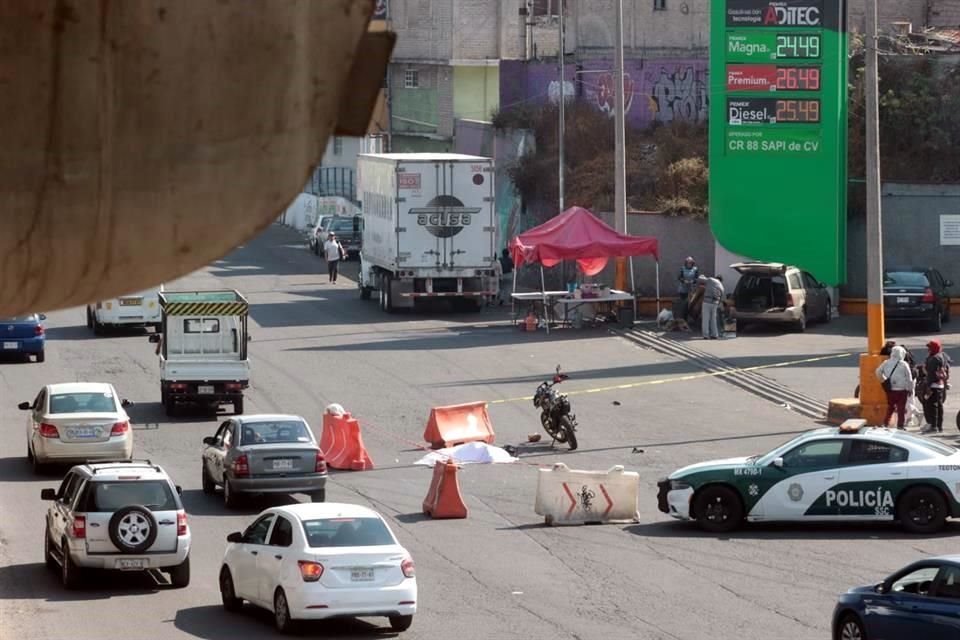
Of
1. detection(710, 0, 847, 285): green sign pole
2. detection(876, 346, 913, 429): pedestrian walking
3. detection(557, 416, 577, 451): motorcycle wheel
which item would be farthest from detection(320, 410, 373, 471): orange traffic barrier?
detection(710, 0, 847, 285): green sign pole

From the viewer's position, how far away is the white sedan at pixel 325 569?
1543cm

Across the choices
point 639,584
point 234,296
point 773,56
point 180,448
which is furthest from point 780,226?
point 639,584

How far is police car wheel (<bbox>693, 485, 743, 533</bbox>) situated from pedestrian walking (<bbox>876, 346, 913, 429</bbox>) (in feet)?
24.2

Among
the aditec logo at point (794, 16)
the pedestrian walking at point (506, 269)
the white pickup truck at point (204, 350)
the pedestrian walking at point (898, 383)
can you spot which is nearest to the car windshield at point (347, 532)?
the pedestrian walking at point (898, 383)

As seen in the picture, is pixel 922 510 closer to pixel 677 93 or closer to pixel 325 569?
pixel 325 569

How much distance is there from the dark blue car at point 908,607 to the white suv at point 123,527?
7471mm

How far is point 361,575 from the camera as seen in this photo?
15.6 meters

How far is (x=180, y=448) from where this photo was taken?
89.6ft

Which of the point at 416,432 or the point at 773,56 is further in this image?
the point at 773,56

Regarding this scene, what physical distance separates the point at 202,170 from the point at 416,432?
2455 cm

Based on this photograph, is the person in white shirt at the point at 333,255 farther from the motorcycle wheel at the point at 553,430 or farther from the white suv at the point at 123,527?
the white suv at the point at 123,527

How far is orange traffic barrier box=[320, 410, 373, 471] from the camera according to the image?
83.1 ft

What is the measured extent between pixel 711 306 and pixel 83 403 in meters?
17.8

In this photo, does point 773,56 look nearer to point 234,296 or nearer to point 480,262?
point 480,262
